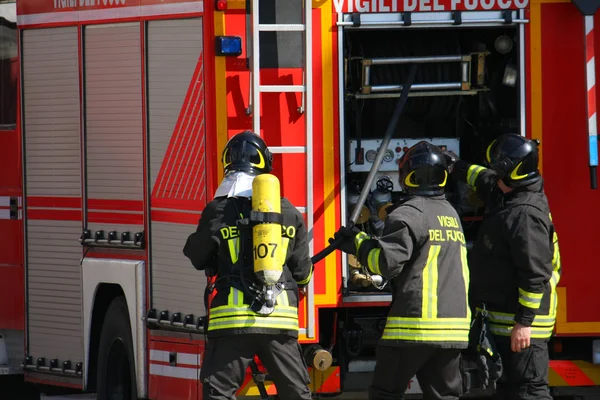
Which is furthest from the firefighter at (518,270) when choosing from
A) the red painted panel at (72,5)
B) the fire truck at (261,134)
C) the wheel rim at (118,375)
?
the wheel rim at (118,375)

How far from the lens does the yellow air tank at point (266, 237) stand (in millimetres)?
5918

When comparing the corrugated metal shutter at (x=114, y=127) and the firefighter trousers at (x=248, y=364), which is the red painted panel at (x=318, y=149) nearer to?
the firefighter trousers at (x=248, y=364)

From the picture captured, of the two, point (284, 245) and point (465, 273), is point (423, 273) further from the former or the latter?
point (284, 245)

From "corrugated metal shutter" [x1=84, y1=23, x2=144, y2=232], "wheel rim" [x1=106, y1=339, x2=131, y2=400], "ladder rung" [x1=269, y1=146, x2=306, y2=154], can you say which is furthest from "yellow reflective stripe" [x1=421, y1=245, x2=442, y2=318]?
"wheel rim" [x1=106, y1=339, x2=131, y2=400]

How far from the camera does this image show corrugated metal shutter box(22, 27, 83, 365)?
8.04m

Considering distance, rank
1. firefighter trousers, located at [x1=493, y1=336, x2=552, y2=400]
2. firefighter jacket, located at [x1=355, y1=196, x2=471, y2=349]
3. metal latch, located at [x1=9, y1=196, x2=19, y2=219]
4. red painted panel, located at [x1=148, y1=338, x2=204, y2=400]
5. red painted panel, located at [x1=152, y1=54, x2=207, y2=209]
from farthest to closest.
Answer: metal latch, located at [x1=9, y1=196, x2=19, y2=219]
red painted panel, located at [x1=148, y1=338, x2=204, y2=400]
red painted panel, located at [x1=152, y1=54, x2=207, y2=209]
firefighter trousers, located at [x1=493, y1=336, x2=552, y2=400]
firefighter jacket, located at [x1=355, y1=196, x2=471, y2=349]

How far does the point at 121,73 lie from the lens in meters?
7.61

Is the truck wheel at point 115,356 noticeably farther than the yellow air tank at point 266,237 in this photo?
Yes

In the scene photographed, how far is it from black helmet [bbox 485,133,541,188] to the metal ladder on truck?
997mm

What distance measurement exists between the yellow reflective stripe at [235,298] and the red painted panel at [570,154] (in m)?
2.04

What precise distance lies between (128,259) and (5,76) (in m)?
1.91

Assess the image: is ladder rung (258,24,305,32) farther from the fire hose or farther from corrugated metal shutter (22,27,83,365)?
corrugated metal shutter (22,27,83,365)

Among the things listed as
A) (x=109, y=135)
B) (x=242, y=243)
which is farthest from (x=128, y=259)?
(x=242, y=243)

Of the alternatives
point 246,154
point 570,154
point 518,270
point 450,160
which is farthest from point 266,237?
point 570,154
